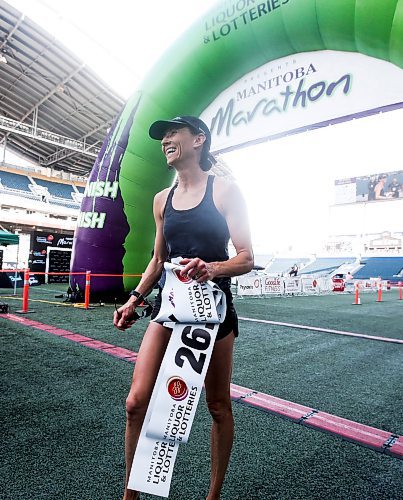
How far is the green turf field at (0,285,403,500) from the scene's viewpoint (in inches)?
63.5

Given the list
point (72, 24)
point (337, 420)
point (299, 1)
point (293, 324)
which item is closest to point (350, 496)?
point (337, 420)

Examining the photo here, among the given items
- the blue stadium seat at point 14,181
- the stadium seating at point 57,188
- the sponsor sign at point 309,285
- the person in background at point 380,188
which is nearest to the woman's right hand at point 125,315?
the sponsor sign at point 309,285

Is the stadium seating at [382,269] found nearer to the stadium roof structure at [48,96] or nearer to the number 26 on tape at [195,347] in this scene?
the stadium roof structure at [48,96]

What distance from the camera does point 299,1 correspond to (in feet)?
17.6

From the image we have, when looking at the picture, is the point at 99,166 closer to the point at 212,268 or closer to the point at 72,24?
the point at 212,268

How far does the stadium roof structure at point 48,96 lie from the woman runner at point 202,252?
2013cm

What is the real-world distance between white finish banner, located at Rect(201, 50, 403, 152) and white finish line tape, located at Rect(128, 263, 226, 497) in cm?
502

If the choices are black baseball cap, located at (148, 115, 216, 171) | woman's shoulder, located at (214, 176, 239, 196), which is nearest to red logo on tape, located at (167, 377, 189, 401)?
woman's shoulder, located at (214, 176, 239, 196)

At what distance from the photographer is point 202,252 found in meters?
1.43

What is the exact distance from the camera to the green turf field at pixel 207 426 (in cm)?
161

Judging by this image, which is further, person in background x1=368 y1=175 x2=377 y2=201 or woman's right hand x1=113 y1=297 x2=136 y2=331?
person in background x1=368 y1=175 x2=377 y2=201

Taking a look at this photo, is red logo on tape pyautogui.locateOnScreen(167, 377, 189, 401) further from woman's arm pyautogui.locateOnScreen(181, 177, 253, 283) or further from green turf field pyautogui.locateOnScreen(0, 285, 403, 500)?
green turf field pyautogui.locateOnScreen(0, 285, 403, 500)

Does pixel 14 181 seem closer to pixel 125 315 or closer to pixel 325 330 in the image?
pixel 325 330

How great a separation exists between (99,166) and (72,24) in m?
13.3
